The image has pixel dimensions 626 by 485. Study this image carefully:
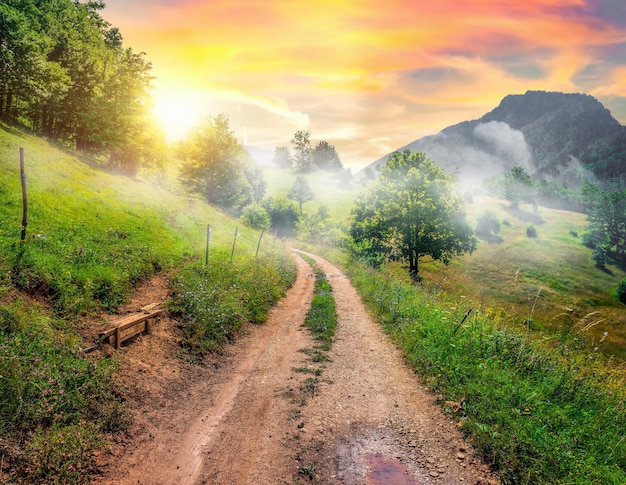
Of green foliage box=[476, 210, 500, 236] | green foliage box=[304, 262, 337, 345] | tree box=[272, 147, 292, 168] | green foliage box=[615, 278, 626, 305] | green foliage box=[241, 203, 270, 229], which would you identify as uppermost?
tree box=[272, 147, 292, 168]

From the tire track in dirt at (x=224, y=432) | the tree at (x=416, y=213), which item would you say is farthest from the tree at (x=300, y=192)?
the tire track in dirt at (x=224, y=432)

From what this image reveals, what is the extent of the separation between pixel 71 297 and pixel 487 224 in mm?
90550

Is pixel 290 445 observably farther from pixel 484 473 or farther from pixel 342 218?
pixel 342 218

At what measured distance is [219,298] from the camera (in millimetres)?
12375

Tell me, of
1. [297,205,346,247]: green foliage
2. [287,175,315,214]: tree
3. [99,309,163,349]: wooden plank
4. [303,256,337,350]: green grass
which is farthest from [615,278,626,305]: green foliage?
[287,175,315,214]: tree

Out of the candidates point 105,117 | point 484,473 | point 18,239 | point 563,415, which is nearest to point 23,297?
point 18,239

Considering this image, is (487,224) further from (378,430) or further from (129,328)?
(129,328)

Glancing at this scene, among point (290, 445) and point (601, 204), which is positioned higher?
point (601, 204)

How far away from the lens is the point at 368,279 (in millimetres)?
22453

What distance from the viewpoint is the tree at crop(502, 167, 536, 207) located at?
330 ft

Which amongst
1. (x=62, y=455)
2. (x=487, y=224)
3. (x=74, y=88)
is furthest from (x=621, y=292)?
(x=74, y=88)

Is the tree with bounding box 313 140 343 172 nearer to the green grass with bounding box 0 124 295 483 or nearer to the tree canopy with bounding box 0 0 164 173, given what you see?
the tree canopy with bounding box 0 0 164 173

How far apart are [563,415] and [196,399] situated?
813 centimetres

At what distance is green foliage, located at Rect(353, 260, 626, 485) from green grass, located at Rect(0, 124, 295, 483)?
7009mm
